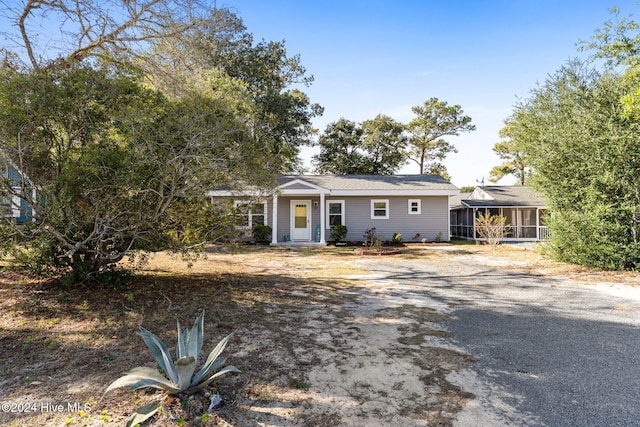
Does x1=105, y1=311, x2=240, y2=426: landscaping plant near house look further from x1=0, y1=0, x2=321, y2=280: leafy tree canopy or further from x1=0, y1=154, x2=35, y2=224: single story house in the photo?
x1=0, y1=154, x2=35, y2=224: single story house

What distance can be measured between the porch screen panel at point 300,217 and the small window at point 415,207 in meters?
5.73

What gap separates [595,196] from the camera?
360 inches

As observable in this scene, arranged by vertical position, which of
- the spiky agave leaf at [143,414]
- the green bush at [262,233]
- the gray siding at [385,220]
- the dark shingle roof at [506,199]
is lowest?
the spiky agave leaf at [143,414]

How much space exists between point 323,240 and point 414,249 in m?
4.46

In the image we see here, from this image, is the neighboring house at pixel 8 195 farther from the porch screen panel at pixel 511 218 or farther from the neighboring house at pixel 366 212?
the porch screen panel at pixel 511 218

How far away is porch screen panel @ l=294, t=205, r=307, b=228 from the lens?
58.7ft

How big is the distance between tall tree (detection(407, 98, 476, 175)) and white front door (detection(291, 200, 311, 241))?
18783 mm

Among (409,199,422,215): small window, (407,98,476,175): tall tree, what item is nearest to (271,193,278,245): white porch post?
(409,199,422,215): small window

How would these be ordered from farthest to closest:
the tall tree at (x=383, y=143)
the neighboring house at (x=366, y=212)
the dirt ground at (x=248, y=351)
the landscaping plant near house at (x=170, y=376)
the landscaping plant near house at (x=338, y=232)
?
1. the tall tree at (x=383, y=143)
2. the neighboring house at (x=366, y=212)
3. the landscaping plant near house at (x=338, y=232)
4. the dirt ground at (x=248, y=351)
5. the landscaping plant near house at (x=170, y=376)

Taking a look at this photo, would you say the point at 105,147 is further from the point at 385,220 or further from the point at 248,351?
the point at 385,220

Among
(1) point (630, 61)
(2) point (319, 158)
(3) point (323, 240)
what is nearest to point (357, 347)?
(1) point (630, 61)

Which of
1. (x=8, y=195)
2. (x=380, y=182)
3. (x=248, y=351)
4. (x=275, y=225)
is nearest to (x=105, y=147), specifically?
(x=8, y=195)

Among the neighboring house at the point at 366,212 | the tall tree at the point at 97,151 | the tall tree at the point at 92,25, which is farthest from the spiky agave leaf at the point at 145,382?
the neighboring house at the point at 366,212

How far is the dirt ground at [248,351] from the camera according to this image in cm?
258
